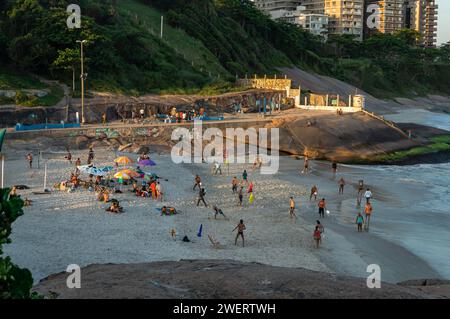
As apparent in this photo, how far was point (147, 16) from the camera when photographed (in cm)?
7162

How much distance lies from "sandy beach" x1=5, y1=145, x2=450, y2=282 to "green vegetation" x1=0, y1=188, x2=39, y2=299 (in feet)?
24.2

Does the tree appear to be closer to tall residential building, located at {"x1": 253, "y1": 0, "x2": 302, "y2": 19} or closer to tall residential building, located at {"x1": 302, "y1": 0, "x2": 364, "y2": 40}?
tall residential building, located at {"x1": 302, "y1": 0, "x2": 364, "y2": 40}

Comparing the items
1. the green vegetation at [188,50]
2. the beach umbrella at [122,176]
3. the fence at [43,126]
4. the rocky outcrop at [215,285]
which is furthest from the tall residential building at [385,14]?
the rocky outcrop at [215,285]

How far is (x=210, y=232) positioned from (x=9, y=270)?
12.9 metres

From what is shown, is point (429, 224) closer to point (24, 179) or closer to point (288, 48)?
point (24, 179)

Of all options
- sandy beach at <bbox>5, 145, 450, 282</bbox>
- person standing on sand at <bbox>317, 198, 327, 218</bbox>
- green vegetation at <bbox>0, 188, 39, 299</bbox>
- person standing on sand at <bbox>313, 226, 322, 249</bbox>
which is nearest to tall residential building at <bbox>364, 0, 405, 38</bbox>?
sandy beach at <bbox>5, 145, 450, 282</bbox>

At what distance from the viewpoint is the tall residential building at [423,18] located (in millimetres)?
145250

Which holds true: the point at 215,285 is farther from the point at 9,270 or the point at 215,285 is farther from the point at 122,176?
the point at 122,176

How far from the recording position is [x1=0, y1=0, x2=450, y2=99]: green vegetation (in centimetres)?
4647

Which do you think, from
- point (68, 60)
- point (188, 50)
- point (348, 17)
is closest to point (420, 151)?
point (68, 60)

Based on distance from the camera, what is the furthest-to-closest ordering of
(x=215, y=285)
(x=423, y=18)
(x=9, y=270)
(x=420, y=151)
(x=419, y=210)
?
1. (x=423, y=18)
2. (x=420, y=151)
3. (x=419, y=210)
4. (x=215, y=285)
5. (x=9, y=270)

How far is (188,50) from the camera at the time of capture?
66.7 metres

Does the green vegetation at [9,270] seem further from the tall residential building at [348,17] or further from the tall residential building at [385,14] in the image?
the tall residential building at [385,14]

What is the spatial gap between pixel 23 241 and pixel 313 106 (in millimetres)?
39175
